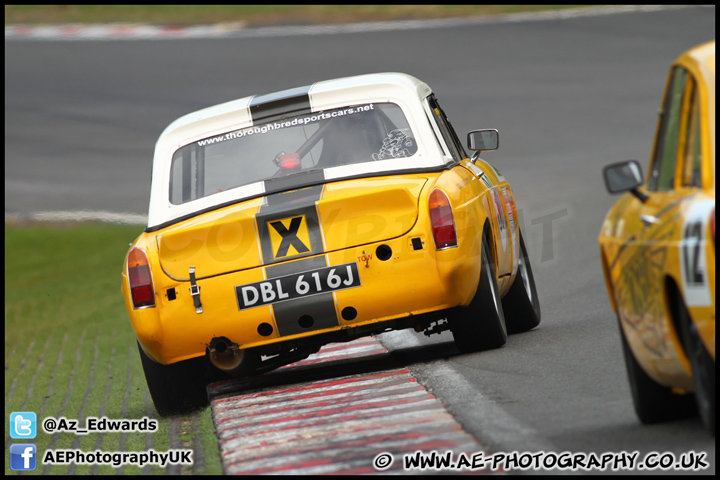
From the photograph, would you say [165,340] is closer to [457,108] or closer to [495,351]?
[495,351]

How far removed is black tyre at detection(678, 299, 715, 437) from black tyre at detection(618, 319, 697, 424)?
1.88 ft

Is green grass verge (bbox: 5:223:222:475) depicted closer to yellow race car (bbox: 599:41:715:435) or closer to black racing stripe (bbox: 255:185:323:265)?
black racing stripe (bbox: 255:185:323:265)

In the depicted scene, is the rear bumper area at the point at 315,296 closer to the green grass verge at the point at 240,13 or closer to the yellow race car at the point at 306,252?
the yellow race car at the point at 306,252

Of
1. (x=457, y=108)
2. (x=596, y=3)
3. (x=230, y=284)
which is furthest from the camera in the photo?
(x=596, y=3)

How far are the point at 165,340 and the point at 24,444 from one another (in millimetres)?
1219

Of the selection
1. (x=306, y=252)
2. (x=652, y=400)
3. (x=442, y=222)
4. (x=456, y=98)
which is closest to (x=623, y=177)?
(x=652, y=400)

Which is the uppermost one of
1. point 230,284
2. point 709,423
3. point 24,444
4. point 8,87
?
point 8,87

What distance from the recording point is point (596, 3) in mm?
32406

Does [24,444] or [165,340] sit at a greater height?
[165,340]

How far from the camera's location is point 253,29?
32.7m

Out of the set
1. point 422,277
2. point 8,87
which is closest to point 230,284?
point 422,277

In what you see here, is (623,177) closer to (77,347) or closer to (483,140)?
(483,140)

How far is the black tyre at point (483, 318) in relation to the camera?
24.4 feet

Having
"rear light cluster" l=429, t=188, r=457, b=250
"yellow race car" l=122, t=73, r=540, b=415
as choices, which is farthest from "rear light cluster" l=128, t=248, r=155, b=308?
"rear light cluster" l=429, t=188, r=457, b=250
